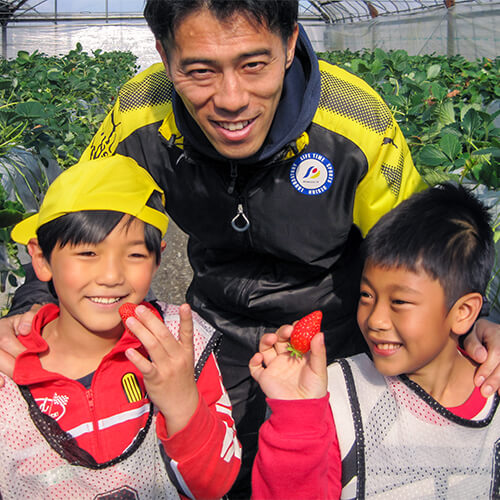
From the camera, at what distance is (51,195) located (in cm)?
153

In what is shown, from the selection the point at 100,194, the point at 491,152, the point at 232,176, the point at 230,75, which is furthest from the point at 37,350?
the point at 491,152

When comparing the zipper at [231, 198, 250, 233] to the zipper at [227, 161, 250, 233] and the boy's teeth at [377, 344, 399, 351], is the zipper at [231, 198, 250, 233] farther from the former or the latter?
the boy's teeth at [377, 344, 399, 351]

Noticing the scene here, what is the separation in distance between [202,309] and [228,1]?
122 cm

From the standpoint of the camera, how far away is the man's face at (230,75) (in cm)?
141

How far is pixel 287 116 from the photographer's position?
1.69 m

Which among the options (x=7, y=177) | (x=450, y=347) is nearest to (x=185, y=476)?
(x=450, y=347)

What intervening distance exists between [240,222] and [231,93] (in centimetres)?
51

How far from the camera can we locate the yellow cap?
1.47 meters

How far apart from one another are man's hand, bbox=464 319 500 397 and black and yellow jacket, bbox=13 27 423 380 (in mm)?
445

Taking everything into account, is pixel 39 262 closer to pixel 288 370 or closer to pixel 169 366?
pixel 169 366

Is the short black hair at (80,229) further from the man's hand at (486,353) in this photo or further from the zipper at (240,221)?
the man's hand at (486,353)

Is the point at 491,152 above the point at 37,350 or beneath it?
above

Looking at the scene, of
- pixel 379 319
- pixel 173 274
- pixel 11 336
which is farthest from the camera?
pixel 173 274

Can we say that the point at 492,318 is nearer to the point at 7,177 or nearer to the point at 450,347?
Result: the point at 450,347
